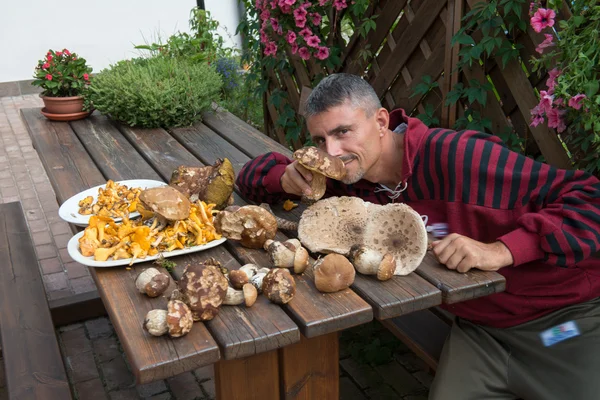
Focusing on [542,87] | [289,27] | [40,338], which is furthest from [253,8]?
[40,338]

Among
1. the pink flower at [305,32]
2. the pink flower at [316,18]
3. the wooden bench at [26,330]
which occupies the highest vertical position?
the pink flower at [316,18]

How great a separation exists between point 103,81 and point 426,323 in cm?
237

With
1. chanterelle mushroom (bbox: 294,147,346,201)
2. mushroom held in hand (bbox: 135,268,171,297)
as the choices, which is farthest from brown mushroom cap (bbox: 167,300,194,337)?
chanterelle mushroom (bbox: 294,147,346,201)

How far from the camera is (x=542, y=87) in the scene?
9.69ft

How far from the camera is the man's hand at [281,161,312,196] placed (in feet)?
7.20

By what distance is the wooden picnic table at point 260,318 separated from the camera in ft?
5.09

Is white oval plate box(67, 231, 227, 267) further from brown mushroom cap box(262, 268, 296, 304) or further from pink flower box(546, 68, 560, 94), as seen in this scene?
pink flower box(546, 68, 560, 94)

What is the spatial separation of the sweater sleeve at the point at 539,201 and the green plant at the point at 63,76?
2646 mm

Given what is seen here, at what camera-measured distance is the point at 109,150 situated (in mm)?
3340

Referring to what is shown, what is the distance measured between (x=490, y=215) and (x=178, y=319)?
1194 millimetres

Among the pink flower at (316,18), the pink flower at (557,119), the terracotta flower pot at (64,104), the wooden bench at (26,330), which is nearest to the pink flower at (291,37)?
the pink flower at (316,18)

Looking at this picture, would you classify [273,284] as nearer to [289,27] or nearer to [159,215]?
[159,215]

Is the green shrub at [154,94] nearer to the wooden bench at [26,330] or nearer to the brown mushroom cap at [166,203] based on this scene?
the wooden bench at [26,330]

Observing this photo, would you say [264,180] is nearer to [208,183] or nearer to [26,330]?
[208,183]
